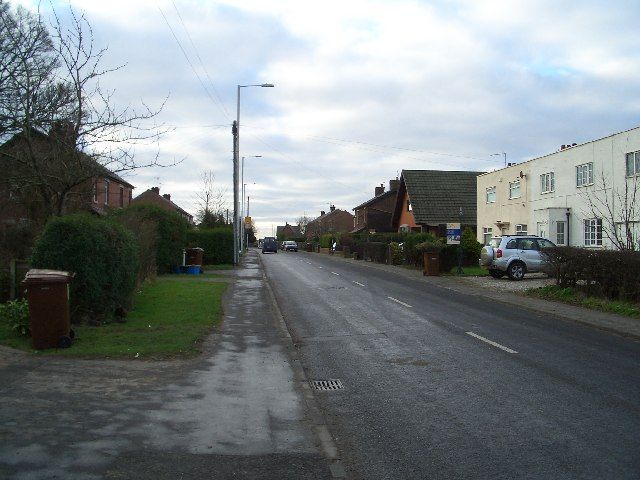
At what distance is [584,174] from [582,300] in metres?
13.9

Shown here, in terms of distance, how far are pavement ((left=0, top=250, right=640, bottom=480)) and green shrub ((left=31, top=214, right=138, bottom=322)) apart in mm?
2310

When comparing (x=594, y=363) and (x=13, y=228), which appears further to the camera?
(x=13, y=228)

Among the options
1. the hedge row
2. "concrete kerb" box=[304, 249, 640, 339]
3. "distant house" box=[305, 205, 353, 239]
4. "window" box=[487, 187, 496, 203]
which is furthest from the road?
"distant house" box=[305, 205, 353, 239]

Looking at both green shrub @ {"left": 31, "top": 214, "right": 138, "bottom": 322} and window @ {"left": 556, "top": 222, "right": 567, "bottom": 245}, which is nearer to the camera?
green shrub @ {"left": 31, "top": 214, "right": 138, "bottom": 322}

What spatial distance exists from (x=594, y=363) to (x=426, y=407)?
3727 mm

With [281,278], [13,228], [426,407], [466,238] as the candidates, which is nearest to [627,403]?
[426,407]

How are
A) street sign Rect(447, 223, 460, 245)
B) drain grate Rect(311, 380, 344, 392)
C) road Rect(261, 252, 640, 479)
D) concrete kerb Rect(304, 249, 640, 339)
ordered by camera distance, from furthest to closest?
street sign Rect(447, 223, 460, 245) < concrete kerb Rect(304, 249, 640, 339) < drain grate Rect(311, 380, 344, 392) < road Rect(261, 252, 640, 479)

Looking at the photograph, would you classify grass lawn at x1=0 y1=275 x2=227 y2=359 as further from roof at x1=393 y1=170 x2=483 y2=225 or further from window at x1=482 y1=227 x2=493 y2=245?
roof at x1=393 y1=170 x2=483 y2=225

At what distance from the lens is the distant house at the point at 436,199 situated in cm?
4850

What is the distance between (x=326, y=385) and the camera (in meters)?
7.97

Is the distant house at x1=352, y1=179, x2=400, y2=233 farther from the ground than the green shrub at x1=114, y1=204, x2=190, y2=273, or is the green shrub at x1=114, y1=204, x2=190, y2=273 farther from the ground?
the distant house at x1=352, y1=179, x2=400, y2=233

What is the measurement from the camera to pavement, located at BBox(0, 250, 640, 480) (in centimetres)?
484

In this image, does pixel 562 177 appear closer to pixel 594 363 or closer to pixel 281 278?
pixel 281 278

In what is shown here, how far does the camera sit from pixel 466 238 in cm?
3186
